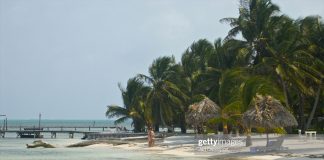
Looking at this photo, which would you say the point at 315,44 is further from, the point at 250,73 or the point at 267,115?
the point at 267,115

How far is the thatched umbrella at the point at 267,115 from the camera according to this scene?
900 inches

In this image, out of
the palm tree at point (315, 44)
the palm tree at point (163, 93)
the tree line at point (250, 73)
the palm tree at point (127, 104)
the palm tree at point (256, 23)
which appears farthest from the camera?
the palm tree at point (127, 104)

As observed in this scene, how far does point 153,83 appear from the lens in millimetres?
45875

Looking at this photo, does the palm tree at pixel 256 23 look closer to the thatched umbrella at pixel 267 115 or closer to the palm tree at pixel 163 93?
the palm tree at pixel 163 93

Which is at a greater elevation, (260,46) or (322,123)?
(260,46)

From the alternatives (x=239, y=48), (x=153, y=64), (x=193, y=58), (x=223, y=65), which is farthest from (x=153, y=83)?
(x=239, y=48)

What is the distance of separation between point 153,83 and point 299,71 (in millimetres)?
17709

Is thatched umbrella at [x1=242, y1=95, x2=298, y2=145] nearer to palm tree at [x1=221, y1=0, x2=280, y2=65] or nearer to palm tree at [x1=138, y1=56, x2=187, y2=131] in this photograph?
palm tree at [x1=221, y1=0, x2=280, y2=65]

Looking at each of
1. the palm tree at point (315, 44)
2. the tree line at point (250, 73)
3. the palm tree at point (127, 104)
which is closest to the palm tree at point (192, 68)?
the tree line at point (250, 73)

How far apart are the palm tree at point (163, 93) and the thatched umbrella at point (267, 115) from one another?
20.2 metres

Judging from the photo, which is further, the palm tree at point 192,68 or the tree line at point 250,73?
the palm tree at point 192,68

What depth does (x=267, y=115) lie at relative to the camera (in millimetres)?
22906

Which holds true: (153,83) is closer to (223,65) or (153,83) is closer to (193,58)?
(193,58)

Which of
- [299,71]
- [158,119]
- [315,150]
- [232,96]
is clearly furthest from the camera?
[158,119]
